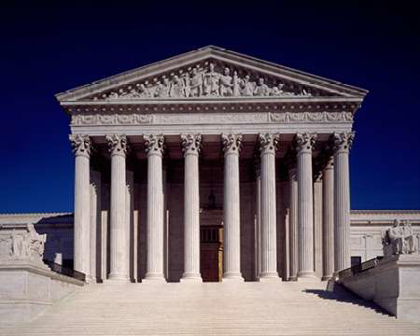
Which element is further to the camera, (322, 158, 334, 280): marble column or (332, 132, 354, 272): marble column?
(322, 158, 334, 280): marble column

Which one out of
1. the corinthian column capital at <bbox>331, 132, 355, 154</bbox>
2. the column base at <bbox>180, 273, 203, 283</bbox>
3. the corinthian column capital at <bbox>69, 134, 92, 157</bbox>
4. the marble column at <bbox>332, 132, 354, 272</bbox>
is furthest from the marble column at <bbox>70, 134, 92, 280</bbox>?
the corinthian column capital at <bbox>331, 132, 355, 154</bbox>

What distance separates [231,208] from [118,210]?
27.5 ft

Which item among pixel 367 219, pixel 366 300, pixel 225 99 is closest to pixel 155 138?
pixel 225 99

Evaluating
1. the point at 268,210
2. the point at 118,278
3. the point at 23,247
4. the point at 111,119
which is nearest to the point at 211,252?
the point at 268,210

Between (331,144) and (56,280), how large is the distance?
2332cm

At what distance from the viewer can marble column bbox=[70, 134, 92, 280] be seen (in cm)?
5100

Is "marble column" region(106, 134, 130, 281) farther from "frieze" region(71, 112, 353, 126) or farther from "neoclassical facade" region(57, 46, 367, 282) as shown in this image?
"frieze" region(71, 112, 353, 126)

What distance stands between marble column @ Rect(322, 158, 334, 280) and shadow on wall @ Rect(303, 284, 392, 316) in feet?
21.9

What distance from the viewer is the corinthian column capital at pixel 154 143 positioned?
52.0 metres

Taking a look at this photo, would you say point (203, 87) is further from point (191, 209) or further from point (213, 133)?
point (191, 209)

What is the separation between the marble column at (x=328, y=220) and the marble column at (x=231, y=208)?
7374 mm

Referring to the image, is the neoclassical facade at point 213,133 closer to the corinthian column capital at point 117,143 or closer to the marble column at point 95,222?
the corinthian column capital at point 117,143

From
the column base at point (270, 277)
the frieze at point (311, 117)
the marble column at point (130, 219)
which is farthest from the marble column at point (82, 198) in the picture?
the frieze at point (311, 117)

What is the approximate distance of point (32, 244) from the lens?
39.2 m
